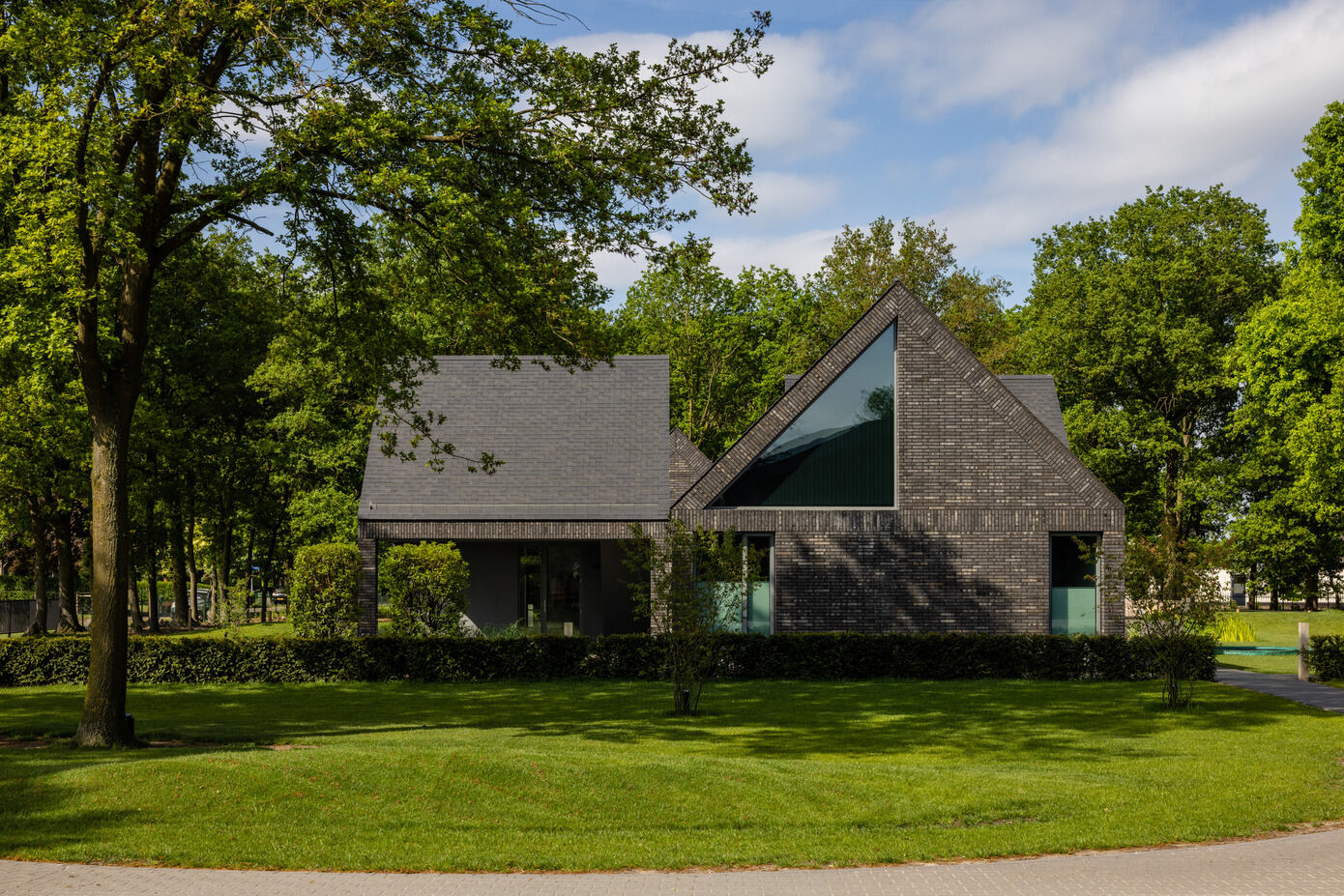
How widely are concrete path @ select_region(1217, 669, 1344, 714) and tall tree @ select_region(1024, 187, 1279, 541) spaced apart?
2385cm

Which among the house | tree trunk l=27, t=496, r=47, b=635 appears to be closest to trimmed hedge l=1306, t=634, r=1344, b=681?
the house

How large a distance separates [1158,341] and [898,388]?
27.9 meters

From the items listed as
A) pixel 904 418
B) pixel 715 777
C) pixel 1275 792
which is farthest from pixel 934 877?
pixel 904 418

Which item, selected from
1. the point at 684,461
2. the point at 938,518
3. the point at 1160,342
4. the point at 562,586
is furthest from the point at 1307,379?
the point at 562,586

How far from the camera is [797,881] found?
871 centimetres

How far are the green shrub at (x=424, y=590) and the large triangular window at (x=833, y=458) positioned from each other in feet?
21.1

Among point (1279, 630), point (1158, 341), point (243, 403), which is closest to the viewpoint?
point (1279, 630)

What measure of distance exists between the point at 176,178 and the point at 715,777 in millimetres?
11299

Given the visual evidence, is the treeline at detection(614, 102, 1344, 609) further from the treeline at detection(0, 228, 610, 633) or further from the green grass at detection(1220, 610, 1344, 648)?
the treeline at detection(0, 228, 610, 633)

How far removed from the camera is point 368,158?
1512cm

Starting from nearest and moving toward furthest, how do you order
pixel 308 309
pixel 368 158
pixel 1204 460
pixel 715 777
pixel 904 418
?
pixel 715 777, pixel 368 158, pixel 308 309, pixel 904 418, pixel 1204 460

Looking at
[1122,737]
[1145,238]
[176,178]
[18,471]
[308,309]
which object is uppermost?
[1145,238]

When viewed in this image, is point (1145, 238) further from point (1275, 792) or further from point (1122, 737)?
point (1275, 792)

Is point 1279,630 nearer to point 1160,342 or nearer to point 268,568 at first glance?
point 1160,342
